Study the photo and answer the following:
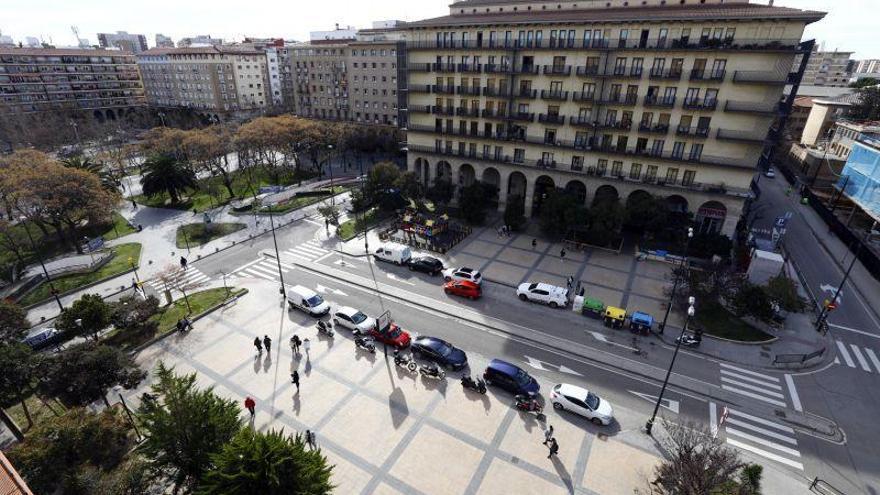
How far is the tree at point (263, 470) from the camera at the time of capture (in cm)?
1406

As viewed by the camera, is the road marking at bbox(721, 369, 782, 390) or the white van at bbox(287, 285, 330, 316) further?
the white van at bbox(287, 285, 330, 316)

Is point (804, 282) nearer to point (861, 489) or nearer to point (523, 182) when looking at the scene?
point (861, 489)

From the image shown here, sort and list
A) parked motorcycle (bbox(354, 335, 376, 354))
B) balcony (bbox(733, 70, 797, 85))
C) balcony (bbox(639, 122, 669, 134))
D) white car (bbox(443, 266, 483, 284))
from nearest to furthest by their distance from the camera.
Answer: parked motorcycle (bbox(354, 335, 376, 354))
white car (bbox(443, 266, 483, 284))
balcony (bbox(733, 70, 797, 85))
balcony (bbox(639, 122, 669, 134))

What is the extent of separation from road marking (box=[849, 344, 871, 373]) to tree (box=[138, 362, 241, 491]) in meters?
40.1

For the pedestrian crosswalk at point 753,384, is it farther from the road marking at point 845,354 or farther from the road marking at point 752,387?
the road marking at point 845,354

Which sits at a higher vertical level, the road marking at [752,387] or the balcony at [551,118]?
the balcony at [551,118]

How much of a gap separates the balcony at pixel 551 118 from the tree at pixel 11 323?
50.5m

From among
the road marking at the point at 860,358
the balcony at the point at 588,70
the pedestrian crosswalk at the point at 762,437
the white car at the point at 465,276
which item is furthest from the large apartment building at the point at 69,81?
the road marking at the point at 860,358

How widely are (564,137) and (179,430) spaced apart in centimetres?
4679

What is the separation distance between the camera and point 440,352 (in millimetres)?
27453

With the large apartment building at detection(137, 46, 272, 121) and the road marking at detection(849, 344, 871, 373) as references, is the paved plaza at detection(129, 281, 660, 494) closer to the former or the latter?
the road marking at detection(849, 344, 871, 373)

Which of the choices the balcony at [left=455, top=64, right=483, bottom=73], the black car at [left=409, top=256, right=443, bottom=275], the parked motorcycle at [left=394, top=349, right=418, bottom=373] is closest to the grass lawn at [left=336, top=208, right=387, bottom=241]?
the black car at [left=409, top=256, right=443, bottom=275]

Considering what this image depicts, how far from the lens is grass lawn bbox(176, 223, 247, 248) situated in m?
48.5

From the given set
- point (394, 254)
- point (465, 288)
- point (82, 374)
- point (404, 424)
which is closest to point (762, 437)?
point (404, 424)
